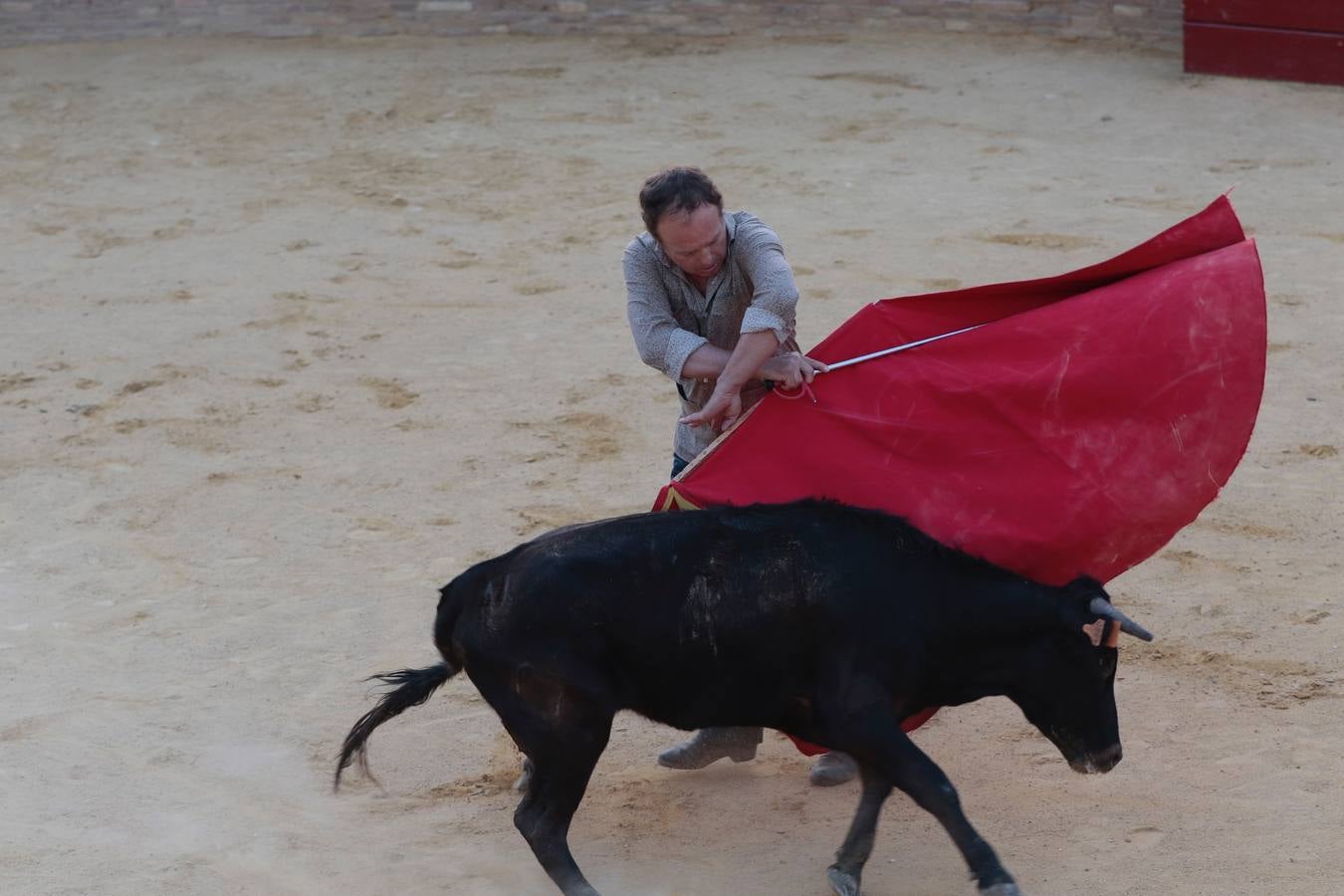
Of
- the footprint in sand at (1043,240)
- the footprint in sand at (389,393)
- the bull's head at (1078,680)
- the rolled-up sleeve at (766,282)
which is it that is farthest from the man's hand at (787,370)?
the footprint in sand at (1043,240)

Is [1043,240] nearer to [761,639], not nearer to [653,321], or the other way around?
[653,321]

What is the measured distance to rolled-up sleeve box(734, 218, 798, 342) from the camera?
11.1 feet

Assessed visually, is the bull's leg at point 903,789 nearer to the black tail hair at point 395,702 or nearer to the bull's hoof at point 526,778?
the bull's hoof at point 526,778

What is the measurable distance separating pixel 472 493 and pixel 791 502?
2042 millimetres

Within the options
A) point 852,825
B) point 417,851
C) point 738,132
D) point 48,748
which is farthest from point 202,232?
point 852,825

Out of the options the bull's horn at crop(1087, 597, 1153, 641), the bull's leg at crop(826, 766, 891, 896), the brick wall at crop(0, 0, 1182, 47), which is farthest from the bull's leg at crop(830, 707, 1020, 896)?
the brick wall at crop(0, 0, 1182, 47)

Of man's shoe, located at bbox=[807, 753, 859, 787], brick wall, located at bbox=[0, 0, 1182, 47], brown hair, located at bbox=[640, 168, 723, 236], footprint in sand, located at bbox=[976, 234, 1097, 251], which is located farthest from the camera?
brick wall, located at bbox=[0, 0, 1182, 47]

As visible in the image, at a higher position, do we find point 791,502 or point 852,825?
point 791,502

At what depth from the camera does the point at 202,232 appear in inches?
313

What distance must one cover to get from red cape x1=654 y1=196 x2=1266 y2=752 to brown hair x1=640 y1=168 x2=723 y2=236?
47cm

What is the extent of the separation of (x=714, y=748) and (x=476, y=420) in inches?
91.4

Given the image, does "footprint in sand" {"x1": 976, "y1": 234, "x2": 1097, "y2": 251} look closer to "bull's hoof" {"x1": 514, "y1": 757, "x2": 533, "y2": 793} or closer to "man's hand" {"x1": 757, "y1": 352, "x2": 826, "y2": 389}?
"man's hand" {"x1": 757, "y1": 352, "x2": 826, "y2": 389}

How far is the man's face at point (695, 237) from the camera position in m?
3.28

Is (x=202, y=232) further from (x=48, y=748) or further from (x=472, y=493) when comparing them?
(x=48, y=748)
